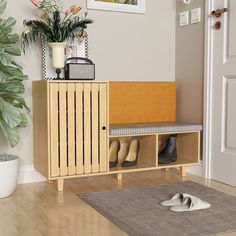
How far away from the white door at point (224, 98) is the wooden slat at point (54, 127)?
123 cm

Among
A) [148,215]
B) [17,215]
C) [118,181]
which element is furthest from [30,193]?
[148,215]

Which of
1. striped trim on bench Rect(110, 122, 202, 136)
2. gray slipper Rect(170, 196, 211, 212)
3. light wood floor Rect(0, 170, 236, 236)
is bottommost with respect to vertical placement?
light wood floor Rect(0, 170, 236, 236)

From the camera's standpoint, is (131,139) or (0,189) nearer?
(0,189)

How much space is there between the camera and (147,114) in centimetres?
344

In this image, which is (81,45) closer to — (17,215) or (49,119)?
(49,119)

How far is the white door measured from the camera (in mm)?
2947

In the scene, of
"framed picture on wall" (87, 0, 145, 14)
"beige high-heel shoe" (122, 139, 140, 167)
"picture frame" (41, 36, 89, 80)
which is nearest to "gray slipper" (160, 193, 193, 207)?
"beige high-heel shoe" (122, 139, 140, 167)

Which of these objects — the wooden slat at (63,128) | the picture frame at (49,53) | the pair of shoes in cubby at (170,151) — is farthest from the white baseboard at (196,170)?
the picture frame at (49,53)

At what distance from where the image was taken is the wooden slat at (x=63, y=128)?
2713 millimetres

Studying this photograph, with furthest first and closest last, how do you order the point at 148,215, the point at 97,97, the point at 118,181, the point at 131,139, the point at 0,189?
the point at 131,139 → the point at 118,181 → the point at 97,97 → the point at 0,189 → the point at 148,215

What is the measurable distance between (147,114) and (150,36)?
0.67 m

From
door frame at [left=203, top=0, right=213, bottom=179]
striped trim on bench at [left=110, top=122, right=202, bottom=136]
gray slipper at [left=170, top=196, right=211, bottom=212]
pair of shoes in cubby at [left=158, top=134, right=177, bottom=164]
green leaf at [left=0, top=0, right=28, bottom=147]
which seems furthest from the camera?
pair of shoes in cubby at [left=158, top=134, right=177, bottom=164]

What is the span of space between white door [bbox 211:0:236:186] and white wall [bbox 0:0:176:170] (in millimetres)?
551

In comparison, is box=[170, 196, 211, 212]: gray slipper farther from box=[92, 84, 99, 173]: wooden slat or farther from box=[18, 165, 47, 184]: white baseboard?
box=[18, 165, 47, 184]: white baseboard
